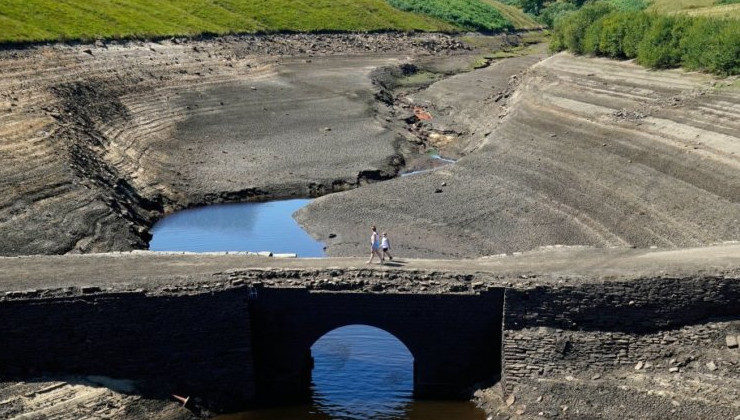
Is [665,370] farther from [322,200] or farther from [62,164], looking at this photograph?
[62,164]

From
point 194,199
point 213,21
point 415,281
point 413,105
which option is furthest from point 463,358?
point 213,21

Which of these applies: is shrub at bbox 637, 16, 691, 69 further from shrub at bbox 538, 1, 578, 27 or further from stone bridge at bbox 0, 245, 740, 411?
shrub at bbox 538, 1, 578, 27

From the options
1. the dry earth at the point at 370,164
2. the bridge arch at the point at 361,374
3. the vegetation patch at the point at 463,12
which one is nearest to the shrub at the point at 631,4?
the dry earth at the point at 370,164

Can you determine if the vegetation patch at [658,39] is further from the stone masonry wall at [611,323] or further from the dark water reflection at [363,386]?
the dark water reflection at [363,386]

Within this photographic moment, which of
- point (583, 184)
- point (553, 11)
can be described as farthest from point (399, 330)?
point (553, 11)

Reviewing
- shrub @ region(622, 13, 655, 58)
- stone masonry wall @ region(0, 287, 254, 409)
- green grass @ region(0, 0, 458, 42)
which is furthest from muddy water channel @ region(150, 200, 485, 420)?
shrub @ region(622, 13, 655, 58)

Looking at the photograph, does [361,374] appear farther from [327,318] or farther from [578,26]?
[578,26]

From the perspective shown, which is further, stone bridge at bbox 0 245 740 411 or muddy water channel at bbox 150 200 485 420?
muddy water channel at bbox 150 200 485 420
